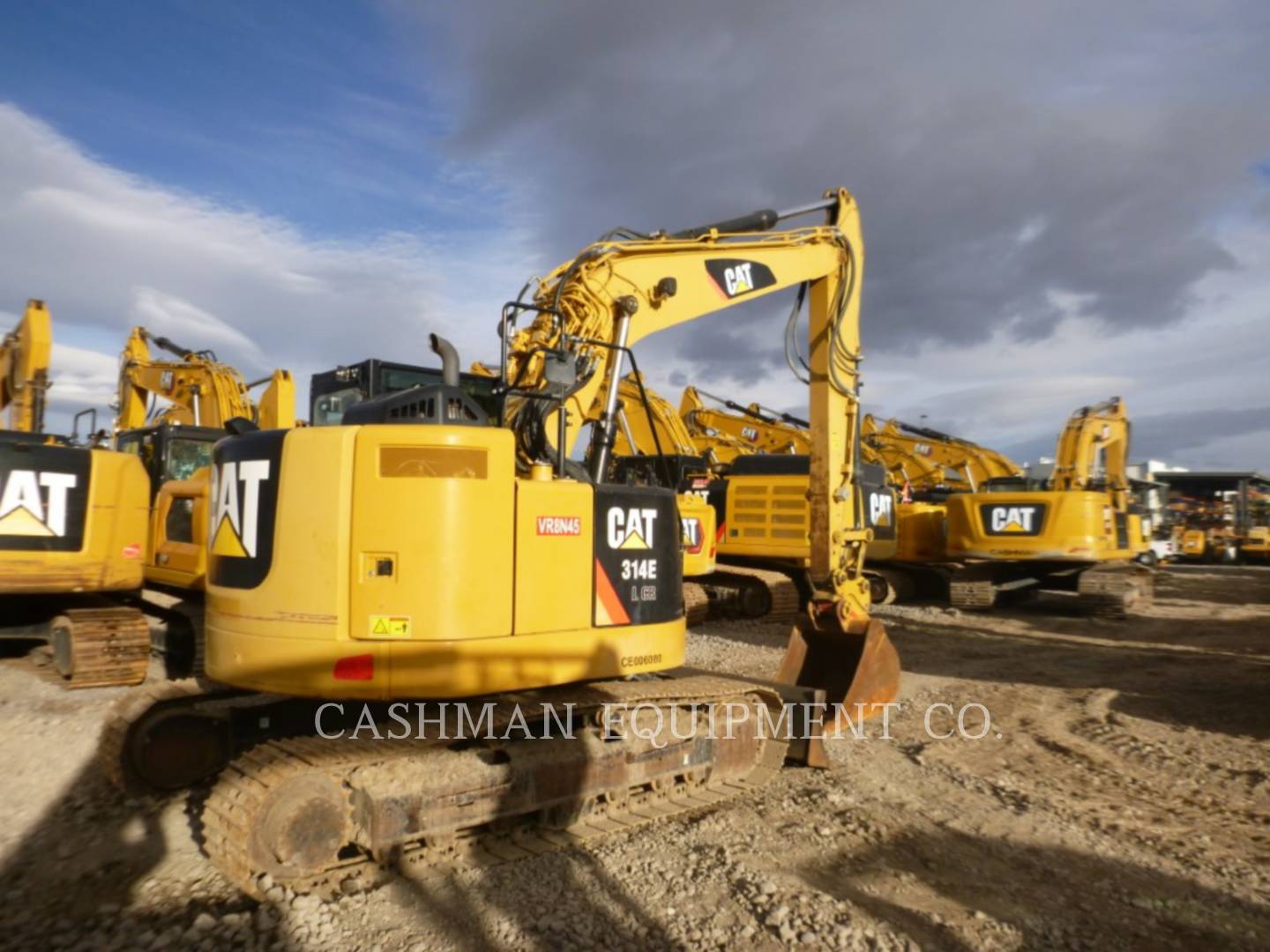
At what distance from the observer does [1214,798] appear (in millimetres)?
5289

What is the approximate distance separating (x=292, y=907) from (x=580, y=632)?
168 centimetres

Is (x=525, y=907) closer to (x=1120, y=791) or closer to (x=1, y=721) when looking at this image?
(x=1120, y=791)

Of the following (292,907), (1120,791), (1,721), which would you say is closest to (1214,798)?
(1120,791)

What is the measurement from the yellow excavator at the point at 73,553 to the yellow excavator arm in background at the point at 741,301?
4119 mm

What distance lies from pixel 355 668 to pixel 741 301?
412cm

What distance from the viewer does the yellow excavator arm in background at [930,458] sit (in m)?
22.0

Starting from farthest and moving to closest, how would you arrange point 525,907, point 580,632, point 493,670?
point 580,632
point 493,670
point 525,907

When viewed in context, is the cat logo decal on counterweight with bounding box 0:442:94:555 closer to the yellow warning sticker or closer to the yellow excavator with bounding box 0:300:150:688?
the yellow excavator with bounding box 0:300:150:688

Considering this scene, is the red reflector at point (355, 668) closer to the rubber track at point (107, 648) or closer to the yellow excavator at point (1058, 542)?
the rubber track at point (107, 648)

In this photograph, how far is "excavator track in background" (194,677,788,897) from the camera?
376 cm

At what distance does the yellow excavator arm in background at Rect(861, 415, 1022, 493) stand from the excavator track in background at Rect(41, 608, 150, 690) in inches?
674

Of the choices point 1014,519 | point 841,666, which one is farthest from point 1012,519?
point 841,666

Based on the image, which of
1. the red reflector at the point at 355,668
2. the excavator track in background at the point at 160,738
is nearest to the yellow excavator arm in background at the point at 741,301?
the red reflector at the point at 355,668

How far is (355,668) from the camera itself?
388cm
